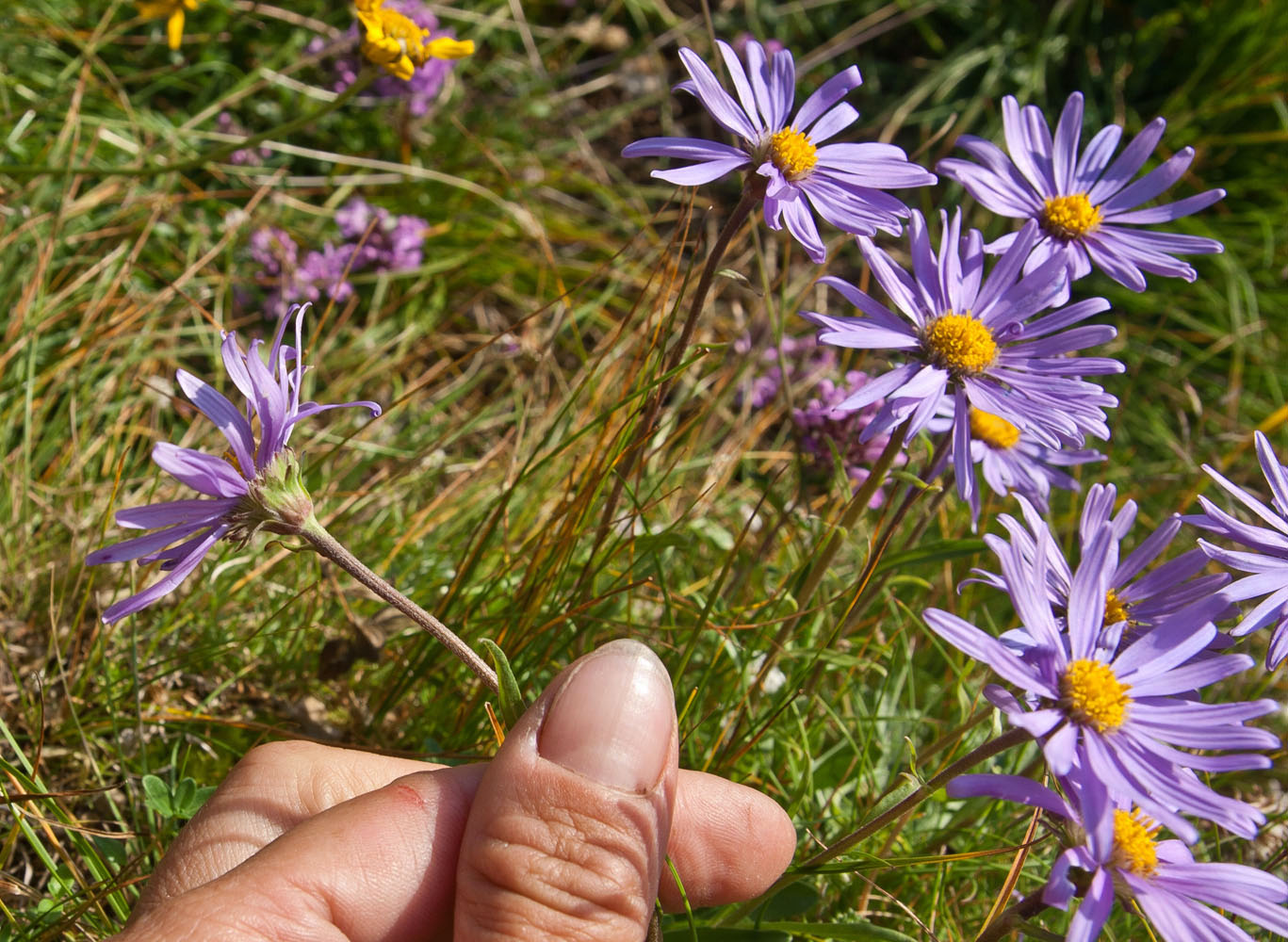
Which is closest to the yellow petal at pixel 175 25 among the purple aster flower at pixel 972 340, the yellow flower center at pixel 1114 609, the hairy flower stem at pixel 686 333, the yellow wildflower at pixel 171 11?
the yellow wildflower at pixel 171 11

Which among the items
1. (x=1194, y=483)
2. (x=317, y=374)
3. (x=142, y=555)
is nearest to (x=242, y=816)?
(x=142, y=555)

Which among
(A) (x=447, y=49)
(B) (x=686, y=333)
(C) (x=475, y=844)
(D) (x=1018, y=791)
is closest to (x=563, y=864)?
(C) (x=475, y=844)

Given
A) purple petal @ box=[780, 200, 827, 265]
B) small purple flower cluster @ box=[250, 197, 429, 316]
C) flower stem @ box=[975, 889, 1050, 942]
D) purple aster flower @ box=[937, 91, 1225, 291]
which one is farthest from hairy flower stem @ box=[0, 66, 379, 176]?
flower stem @ box=[975, 889, 1050, 942]

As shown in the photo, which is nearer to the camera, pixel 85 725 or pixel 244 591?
pixel 85 725

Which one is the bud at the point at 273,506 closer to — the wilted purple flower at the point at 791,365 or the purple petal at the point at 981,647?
the purple petal at the point at 981,647

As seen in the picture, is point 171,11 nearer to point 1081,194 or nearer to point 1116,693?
point 1081,194

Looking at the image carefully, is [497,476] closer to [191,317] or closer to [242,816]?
[191,317]
